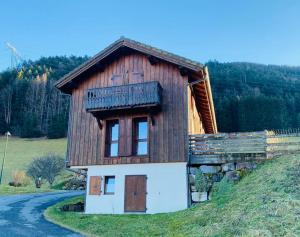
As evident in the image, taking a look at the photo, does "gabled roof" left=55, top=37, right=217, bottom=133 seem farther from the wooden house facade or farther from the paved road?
the paved road

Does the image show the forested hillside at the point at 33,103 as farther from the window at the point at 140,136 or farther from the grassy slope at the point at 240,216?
the grassy slope at the point at 240,216

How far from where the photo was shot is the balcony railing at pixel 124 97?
17.9 m

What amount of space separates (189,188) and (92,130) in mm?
6710

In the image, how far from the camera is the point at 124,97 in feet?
60.4

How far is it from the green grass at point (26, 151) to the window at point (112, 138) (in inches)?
898

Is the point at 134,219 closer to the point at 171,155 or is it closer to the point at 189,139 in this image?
the point at 171,155

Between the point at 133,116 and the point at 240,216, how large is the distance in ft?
31.7

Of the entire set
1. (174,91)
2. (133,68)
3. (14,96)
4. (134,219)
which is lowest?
(134,219)

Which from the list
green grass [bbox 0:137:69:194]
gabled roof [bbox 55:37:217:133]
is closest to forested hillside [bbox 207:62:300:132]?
green grass [bbox 0:137:69:194]

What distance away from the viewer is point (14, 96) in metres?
85.0

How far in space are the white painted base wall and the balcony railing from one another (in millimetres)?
3278

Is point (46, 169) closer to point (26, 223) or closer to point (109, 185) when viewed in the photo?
point (109, 185)

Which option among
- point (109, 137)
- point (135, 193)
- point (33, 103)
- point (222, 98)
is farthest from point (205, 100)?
point (33, 103)

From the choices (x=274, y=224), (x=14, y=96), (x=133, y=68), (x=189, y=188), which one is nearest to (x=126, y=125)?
(x=133, y=68)
